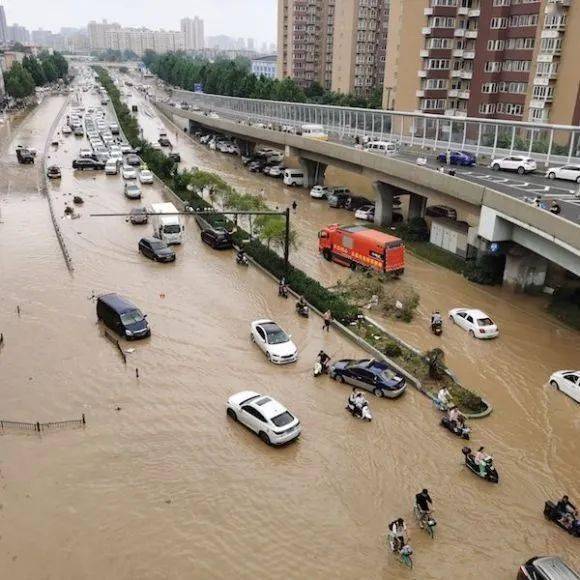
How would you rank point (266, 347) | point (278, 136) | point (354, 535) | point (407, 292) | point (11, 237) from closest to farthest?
point (354, 535) < point (266, 347) < point (407, 292) < point (11, 237) < point (278, 136)

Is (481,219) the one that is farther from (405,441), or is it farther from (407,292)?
(405,441)

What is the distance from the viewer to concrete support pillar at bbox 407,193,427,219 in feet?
144

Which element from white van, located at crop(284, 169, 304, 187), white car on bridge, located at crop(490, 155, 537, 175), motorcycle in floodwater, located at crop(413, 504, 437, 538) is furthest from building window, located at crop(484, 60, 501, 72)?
motorcycle in floodwater, located at crop(413, 504, 437, 538)

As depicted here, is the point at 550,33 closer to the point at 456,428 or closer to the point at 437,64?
the point at 437,64

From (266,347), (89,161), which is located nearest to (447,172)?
(266,347)

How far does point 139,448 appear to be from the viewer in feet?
60.4

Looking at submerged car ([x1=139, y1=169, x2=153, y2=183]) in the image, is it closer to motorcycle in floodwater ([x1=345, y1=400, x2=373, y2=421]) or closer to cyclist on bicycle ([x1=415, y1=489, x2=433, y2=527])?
motorcycle in floodwater ([x1=345, y1=400, x2=373, y2=421])

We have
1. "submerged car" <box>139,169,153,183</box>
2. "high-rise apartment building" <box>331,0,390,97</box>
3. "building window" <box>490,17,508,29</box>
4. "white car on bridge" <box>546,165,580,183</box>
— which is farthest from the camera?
"high-rise apartment building" <box>331,0,390,97</box>

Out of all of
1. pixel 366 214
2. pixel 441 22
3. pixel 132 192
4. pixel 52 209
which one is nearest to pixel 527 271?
pixel 366 214

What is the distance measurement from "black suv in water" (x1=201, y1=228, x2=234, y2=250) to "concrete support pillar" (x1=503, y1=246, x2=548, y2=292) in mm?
17669

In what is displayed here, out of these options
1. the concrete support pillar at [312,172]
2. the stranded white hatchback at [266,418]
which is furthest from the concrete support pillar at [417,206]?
the stranded white hatchback at [266,418]

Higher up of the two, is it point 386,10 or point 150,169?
point 386,10

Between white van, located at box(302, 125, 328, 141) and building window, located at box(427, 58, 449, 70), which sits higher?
building window, located at box(427, 58, 449, 70)

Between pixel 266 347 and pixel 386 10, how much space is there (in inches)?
4221
